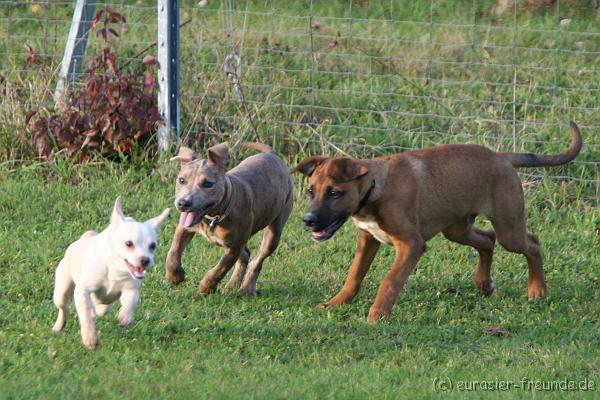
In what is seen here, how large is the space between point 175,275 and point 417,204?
5.48 ft

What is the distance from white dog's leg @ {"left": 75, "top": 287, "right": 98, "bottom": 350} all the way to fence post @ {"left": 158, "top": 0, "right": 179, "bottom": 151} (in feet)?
12.8

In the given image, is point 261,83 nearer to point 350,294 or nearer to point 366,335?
point 350,294

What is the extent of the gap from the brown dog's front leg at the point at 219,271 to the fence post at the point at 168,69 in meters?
2.57

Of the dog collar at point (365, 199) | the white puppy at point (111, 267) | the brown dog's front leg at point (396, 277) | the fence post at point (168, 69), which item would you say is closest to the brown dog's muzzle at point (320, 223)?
the dog collar at point (365, 199)

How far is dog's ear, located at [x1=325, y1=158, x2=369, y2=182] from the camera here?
738 centimetres

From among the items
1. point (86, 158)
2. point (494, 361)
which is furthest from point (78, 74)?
point (494, 361)

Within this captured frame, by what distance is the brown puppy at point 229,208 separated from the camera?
7445mm

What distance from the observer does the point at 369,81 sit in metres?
11.6

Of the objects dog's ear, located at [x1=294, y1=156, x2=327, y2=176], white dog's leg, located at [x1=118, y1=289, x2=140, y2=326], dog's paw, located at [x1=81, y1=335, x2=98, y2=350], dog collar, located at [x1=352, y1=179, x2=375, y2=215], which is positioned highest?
dog's ear, located at [x1=294, y1=156, x2=327, y2=176]

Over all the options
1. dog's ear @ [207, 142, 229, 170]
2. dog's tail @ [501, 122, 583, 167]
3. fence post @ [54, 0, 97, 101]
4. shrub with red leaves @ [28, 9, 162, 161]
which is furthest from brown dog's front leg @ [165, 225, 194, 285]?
fence post @ [54, 0, 97, 101]

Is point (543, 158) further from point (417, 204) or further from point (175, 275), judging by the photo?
point (175, 275)

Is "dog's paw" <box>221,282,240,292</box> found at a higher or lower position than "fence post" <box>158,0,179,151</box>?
lower

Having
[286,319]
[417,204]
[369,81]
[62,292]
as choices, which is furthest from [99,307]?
[369,81]

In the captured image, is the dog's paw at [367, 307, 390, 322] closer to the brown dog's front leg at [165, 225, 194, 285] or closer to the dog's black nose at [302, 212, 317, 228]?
the dog's black nose at [302, 212, 317, 228]
